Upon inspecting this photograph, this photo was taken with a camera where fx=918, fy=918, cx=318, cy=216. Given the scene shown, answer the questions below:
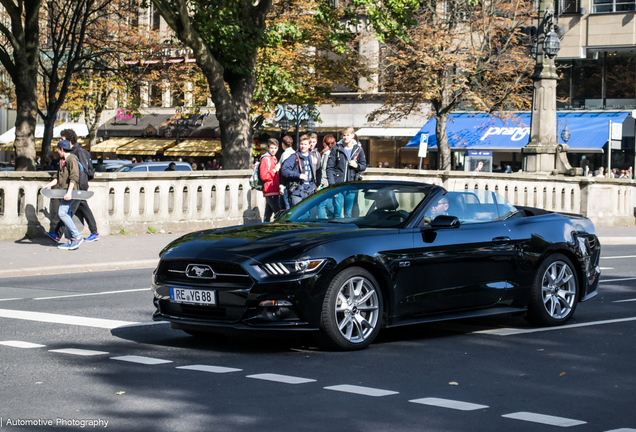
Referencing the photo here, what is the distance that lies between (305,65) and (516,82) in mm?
9409

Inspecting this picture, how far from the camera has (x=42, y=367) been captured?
6469 mm

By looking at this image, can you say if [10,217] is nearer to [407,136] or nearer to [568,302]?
[568,302]

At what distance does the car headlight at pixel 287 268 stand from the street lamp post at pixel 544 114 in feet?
62.8

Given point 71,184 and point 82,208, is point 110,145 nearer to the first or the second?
point 82,208

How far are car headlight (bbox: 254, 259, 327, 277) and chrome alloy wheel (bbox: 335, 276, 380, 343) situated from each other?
321 mm

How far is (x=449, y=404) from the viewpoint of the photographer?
17.7ft

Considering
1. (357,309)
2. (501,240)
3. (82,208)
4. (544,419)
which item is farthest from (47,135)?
(544,419)

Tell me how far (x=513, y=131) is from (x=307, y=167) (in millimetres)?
28730

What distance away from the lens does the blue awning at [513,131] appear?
40.5 metres

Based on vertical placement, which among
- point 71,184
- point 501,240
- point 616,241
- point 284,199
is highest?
point 71,184

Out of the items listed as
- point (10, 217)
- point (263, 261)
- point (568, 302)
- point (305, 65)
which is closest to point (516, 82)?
point (305, 65)

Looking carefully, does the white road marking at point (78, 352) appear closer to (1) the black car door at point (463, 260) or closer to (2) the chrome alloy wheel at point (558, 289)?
(1) the black car door at point (463, 260)

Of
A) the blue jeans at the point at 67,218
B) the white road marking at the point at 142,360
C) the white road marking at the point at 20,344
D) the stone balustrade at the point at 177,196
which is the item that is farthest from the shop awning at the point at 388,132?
the white road marking at the point at 142,360

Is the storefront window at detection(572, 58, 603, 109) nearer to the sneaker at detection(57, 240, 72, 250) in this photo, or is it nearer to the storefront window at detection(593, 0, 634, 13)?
the storefront window at detection(593, 0, 634, 13)
